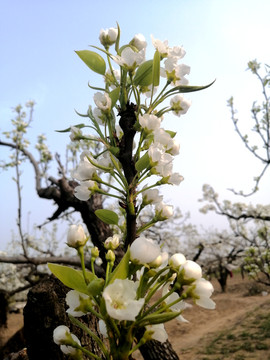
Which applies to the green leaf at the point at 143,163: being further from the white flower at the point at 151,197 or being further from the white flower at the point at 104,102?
the white flower at the point at 104,102

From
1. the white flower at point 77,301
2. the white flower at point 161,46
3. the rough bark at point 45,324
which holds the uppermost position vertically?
the white flower at point 161,46

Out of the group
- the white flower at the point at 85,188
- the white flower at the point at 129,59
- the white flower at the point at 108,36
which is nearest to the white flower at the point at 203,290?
the white flower at the point at 85,188

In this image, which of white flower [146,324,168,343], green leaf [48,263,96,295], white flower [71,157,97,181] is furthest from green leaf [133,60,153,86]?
white flower [146,324,168,343]

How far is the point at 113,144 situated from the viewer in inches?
44.2

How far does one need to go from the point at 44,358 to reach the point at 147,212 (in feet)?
37.7

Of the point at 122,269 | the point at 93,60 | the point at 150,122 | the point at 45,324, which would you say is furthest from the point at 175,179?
the point at 45,324

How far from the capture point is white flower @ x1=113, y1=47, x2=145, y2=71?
3.48 feet

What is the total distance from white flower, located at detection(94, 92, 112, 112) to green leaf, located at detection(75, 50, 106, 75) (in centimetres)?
14

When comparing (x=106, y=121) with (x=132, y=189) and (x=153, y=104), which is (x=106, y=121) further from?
(x=132, y=189)

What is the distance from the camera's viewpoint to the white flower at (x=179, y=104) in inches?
47.3

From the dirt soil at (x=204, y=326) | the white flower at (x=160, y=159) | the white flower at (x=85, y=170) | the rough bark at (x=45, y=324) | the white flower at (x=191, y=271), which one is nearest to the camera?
the white flower at (x=191, y=271)

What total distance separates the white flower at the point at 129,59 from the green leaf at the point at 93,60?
0.07m

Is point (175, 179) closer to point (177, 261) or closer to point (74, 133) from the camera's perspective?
point (177, 261)

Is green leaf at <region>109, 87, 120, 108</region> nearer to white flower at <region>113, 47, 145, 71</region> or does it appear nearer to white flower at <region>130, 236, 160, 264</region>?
white flower at <region>113, 47, 145, 71</region>
